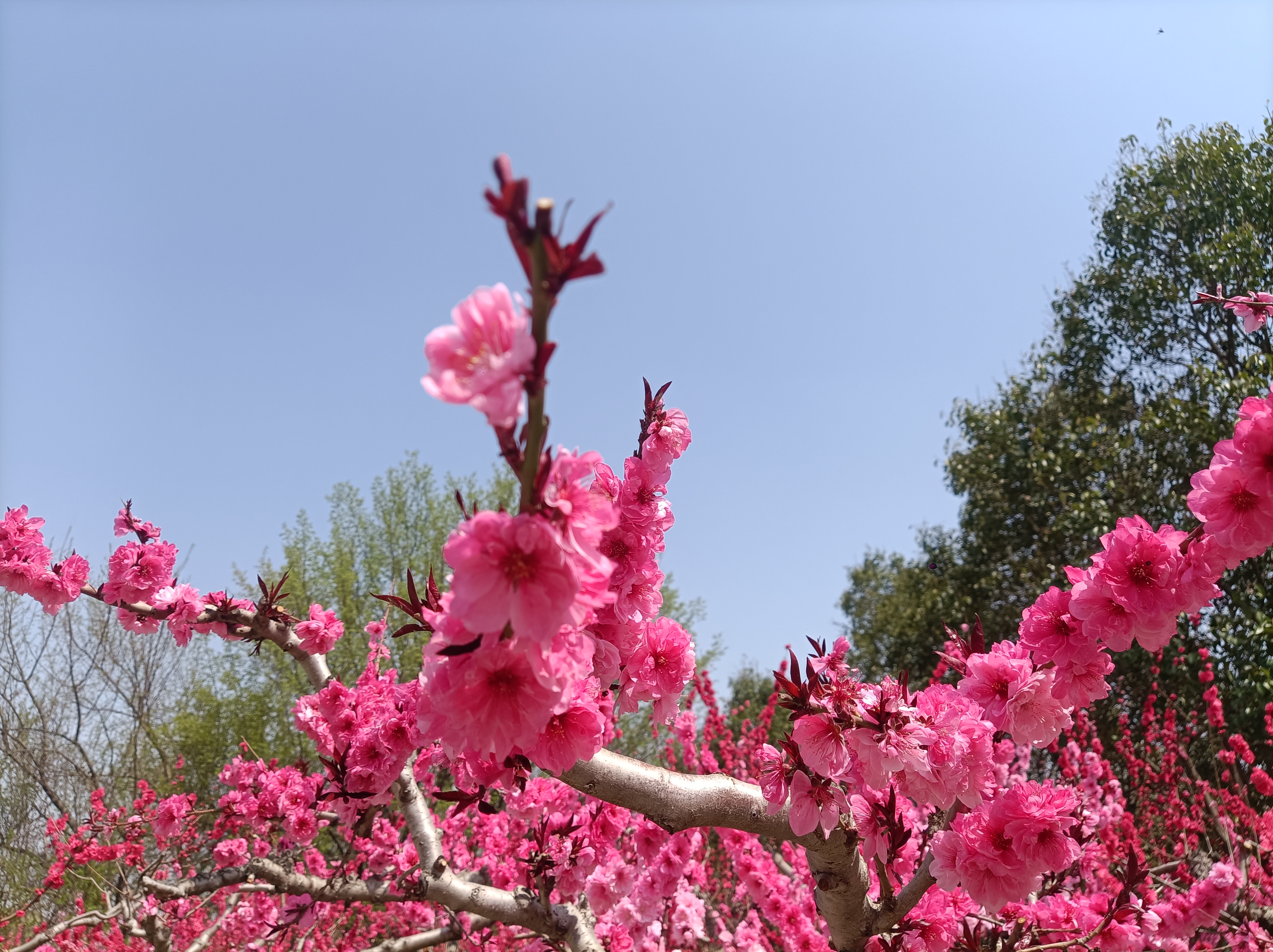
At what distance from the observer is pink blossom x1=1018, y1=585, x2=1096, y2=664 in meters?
1.69

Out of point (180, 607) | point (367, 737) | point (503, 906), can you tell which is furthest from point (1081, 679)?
point (180, 607)

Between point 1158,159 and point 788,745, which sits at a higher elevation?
point 1158,159

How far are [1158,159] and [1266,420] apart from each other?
12104mm

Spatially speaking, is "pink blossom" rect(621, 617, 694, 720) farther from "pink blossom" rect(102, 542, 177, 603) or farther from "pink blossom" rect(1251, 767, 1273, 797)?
"pink blossom" rect(1251, 767, 1273, 797)

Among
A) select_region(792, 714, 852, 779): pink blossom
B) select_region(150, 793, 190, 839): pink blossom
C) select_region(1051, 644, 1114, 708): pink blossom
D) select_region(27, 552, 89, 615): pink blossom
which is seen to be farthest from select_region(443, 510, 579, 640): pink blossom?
select_region(150, 793, 190, 839): pink blossom

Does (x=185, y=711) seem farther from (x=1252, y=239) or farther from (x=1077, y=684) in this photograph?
(x=1252, y=239)

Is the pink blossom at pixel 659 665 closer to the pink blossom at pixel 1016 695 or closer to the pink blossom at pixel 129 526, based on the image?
the pink blossom at pixel 1016 695

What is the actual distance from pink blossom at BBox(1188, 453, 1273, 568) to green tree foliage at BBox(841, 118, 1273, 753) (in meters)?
7.74

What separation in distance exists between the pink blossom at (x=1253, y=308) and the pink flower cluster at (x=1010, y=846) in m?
1.39

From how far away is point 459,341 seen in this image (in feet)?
2.64

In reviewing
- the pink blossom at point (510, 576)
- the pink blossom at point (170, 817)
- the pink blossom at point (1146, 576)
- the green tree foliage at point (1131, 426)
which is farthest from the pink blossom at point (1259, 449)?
the green tree foliage at point (1131, 426)

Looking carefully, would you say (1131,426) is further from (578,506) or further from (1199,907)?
(578,506)

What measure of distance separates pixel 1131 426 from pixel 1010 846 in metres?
10.9

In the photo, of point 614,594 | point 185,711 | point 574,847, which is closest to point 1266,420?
point 614,594
